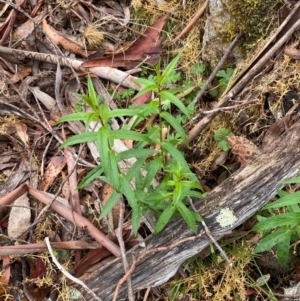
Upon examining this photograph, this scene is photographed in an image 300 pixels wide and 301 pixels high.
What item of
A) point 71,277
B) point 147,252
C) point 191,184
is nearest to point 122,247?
point 147,252

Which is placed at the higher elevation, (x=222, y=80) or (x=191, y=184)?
(x=222, y=80)

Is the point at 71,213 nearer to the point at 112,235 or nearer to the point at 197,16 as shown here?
the point at 112,235

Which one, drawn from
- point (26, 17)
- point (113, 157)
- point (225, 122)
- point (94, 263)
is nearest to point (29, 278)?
point (94, 263)

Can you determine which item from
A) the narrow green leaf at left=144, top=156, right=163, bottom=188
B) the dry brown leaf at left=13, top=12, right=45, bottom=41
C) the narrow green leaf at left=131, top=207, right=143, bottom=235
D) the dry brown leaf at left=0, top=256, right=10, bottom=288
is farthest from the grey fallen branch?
the dry brown leaf at left=0, top=256, right=10, bottom=288

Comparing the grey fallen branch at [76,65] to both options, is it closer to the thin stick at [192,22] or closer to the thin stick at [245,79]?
the thin stick at [192,22]

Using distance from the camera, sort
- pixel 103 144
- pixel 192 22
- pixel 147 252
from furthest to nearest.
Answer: pixel 192 22
pixel 147 252
pixel 103 144

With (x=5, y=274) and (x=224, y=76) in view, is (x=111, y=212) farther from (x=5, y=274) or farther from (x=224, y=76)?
(x=224, y=76)

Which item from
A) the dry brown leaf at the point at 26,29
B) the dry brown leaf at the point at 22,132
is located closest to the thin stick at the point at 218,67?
the dry brown leaf at the point at 22,132

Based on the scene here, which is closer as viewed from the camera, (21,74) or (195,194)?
(195,194)
